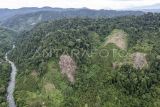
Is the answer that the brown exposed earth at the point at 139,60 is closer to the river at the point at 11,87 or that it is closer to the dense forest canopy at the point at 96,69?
the dense forest canopy at the point at 96,69

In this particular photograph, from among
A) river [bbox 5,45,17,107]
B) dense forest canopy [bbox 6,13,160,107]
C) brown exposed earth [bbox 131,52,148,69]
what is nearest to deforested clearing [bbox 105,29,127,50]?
dense forest canopy [bbox 6,13,160,107]

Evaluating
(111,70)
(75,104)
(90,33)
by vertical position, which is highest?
(90,33)

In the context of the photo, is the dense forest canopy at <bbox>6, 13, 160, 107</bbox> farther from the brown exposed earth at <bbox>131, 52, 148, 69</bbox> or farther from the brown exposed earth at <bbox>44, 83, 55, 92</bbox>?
the brown exposed earth at <bbox>44, 83, 55, 92</bbox>

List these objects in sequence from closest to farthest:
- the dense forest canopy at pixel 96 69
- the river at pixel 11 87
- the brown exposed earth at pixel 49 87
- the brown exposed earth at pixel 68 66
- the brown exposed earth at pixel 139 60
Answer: the dense forest canopy at pixel 96 69, the river at pixel 11 87, the brown exposed earth at pixel 49 87, the brown exposed earth at pixel 139 60, the brown exposed earth at pixel 68 66

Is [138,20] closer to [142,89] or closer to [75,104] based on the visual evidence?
Answer: [142,89]

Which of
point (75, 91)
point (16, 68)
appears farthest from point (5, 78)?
point (75, 91)

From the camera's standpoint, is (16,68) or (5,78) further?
(16,68)

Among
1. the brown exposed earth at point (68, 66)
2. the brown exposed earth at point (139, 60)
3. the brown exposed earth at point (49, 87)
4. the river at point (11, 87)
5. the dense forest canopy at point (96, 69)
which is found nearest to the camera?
the dense forest canopy at point (96, 69)

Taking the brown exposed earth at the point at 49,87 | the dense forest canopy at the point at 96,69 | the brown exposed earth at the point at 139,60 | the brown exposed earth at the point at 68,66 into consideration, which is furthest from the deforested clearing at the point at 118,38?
the brown exposed earth at the point at 49,87
